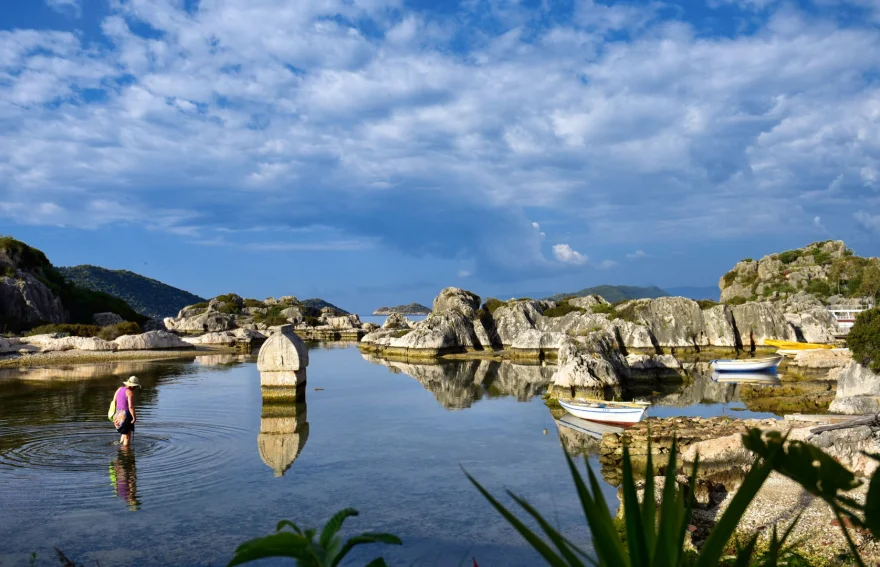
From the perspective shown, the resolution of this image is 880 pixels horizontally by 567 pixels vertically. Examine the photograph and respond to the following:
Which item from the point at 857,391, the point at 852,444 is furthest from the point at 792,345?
the point at 852,444

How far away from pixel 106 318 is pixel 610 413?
6049 centimetres

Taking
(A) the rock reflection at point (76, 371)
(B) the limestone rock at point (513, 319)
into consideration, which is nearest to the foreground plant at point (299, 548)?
(A) the rock reflection at point (76, 371)

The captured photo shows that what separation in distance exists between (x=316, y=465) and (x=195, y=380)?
2017 centimetres

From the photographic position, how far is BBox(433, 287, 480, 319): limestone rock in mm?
67375

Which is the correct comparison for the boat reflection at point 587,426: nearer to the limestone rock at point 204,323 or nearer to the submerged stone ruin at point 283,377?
the submerged stone ruin at point 283,377

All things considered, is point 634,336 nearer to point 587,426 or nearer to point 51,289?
point 587,426

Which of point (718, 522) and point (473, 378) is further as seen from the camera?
point (473, 378)

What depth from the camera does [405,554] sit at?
409 inches

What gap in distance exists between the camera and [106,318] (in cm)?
6688

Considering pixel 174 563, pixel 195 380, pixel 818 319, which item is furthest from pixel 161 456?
pixel 818 319

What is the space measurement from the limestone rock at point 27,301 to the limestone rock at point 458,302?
38.2 metres

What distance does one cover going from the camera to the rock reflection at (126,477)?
41.0 ft

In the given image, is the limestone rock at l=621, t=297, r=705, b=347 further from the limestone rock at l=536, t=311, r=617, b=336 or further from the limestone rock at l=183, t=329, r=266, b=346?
the limestone rock at l=183, t=329, r=266, b=346

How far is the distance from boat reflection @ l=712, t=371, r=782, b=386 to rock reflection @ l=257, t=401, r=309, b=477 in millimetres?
25895
